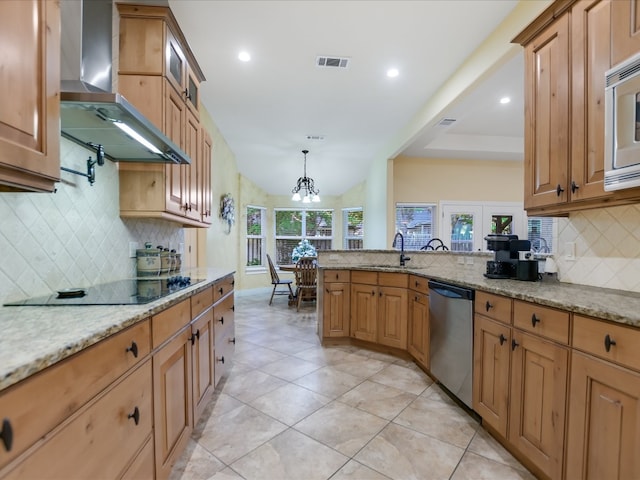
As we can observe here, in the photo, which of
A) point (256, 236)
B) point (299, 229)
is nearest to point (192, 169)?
point (256, 236)

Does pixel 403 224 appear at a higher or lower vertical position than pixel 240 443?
higher

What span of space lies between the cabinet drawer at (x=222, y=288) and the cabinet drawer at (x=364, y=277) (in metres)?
1.36

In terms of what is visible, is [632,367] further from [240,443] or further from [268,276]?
[268,276]

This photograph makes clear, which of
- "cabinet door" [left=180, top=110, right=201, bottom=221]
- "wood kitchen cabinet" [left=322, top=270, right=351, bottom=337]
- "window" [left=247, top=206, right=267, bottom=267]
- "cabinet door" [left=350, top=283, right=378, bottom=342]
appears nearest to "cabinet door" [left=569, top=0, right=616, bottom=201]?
"cabinet door" [left=350, top=283, right=378, bottom=342]

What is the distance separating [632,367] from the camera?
1080 millimetres

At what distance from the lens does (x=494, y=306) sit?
181cm

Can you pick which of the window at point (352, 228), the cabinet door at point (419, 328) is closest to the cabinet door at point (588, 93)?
the cabinet door at point (419, 328)

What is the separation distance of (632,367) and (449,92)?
9.88ft

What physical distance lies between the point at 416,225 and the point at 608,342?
193 inches

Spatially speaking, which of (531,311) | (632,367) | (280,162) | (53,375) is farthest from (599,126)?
(280,162)

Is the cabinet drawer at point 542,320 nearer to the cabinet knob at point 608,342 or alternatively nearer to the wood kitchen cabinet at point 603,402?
the wood kitchen cabinet at point 603,402

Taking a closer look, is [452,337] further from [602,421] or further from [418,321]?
[602,421]

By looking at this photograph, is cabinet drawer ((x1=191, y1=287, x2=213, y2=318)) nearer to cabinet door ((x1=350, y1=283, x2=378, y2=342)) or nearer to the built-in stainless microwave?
cabinet door ((x1=350, y1=283, x2=378, y2=342))

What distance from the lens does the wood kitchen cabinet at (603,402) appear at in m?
1.08
